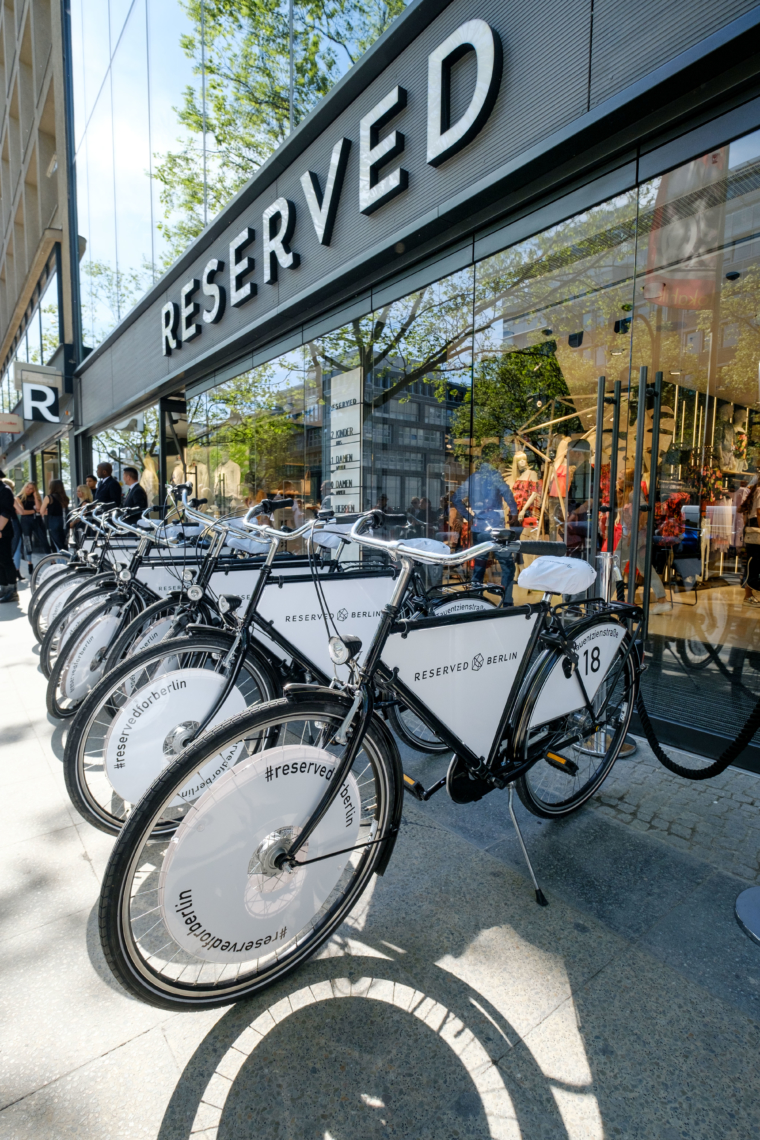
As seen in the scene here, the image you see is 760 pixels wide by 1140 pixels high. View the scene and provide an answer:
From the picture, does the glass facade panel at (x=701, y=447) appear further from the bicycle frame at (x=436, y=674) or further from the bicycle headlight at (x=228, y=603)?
the bicycle headlight at (x=228, y=603)

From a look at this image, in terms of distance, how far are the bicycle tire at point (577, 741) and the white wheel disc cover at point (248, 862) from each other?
1.03 meters

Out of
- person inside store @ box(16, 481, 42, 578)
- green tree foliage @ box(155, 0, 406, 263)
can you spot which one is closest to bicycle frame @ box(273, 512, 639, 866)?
green tree foliage @ box(155, 0, 406, 263)

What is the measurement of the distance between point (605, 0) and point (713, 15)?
846 millimetres

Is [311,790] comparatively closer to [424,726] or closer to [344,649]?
[344,649]

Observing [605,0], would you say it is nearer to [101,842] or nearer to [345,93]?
[345,93]

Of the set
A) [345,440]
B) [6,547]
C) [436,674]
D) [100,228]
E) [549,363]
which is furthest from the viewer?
[100,228]

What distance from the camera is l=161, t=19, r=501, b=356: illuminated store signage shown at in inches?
178

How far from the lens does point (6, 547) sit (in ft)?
31.0

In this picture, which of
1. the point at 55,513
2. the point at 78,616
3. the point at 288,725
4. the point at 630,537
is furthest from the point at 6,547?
the point at 288,725

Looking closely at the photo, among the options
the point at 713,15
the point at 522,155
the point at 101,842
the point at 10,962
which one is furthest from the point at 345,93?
the point at 10,962

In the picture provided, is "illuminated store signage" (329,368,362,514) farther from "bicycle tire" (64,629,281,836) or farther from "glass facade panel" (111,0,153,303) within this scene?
"glass facade panel" (111,0,153,303)

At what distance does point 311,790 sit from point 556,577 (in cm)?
132

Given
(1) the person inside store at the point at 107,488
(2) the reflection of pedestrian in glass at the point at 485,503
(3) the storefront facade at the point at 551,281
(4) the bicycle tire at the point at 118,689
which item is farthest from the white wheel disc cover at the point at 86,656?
(1) the person inside store at the point at 107,488

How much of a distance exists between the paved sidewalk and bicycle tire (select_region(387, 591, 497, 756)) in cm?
86
